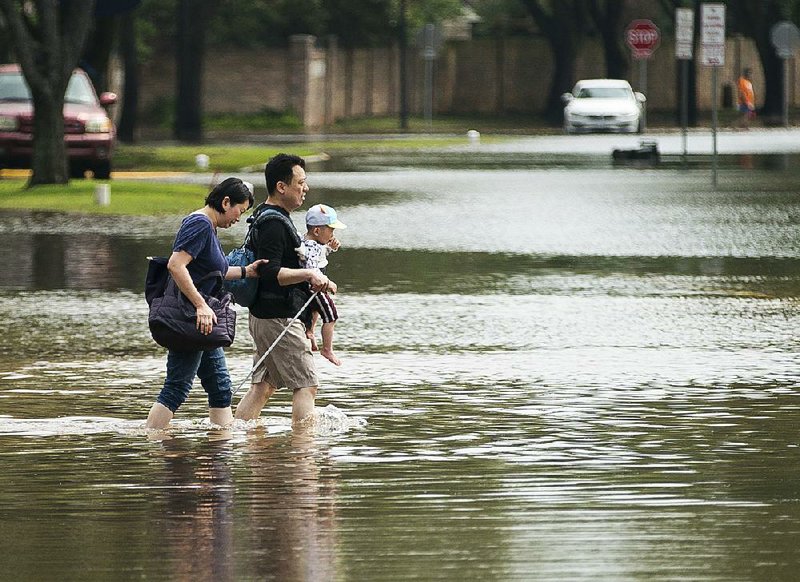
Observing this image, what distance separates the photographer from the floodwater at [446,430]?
7.21 meters

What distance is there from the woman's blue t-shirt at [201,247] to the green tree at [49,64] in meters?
19.3

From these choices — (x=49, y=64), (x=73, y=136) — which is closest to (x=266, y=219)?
(x=49, y=64)

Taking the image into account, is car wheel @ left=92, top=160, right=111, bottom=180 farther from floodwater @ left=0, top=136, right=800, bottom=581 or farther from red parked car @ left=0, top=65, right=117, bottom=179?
floodwater @ left=0, top=136, right=800, bottom=581

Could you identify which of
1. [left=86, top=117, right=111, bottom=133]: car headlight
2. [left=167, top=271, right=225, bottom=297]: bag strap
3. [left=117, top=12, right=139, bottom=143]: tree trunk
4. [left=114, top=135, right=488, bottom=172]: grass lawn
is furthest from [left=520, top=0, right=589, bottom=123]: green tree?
[left=167, top=271, right=225, bottom=297]: bag strap

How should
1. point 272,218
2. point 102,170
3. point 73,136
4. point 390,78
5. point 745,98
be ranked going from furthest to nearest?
point 390,78 < point 745,98 < point 102,170 < point 73,136 < point 272,218

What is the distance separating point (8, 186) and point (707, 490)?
23691 millimetres

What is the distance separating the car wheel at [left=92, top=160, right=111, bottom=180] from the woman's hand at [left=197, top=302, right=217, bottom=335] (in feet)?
77.7

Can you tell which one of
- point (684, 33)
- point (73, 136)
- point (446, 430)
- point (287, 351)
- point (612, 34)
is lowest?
point (446, 430)

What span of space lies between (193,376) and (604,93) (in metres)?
48.7

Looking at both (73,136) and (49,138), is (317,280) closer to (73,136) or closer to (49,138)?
(49,138)

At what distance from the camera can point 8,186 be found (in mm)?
30922

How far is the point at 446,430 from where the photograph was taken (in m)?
10.2

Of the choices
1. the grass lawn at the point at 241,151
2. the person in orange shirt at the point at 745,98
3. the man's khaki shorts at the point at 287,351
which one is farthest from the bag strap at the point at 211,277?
the person in orange shirt at the point at 745,98

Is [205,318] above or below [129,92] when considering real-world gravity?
above
